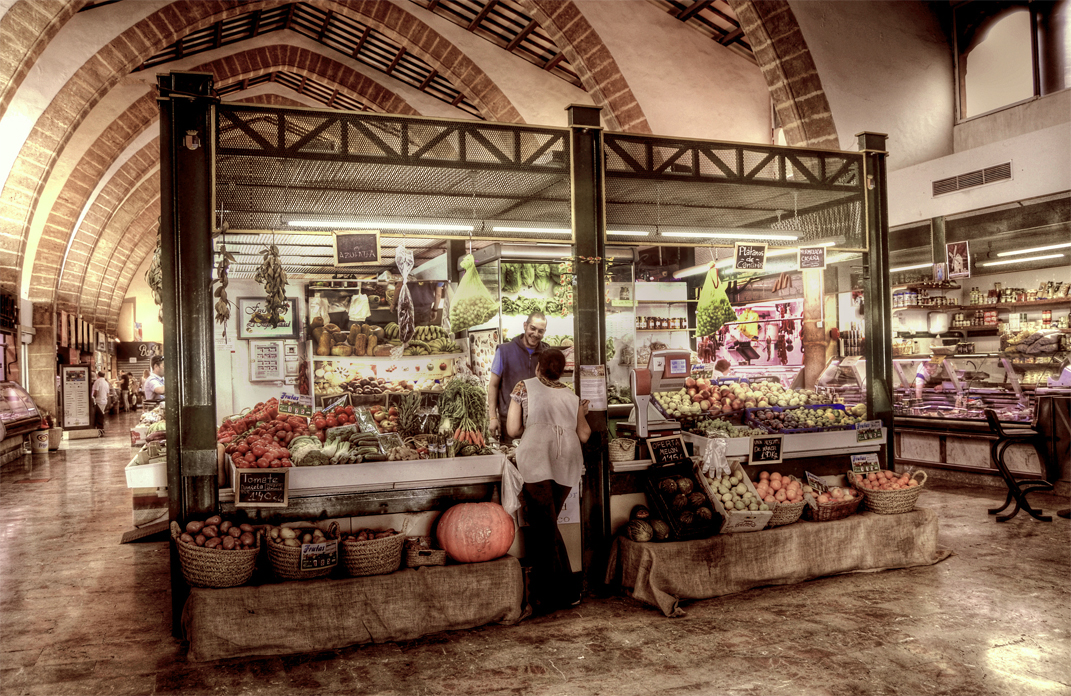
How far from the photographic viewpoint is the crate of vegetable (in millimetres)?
4371

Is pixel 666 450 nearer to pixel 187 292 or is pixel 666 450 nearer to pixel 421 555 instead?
pixel 421 555

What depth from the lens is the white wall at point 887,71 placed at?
27.3 ft

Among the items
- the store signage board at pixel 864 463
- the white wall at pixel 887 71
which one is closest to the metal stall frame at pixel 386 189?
the store signage board at pixel 864 463

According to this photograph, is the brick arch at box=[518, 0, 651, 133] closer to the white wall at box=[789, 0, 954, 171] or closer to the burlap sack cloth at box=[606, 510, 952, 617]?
the white wall at box=[789, 0, 954, 171]

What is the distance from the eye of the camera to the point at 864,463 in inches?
207

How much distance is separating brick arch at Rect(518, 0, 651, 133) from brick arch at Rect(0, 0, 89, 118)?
5437 millimetres

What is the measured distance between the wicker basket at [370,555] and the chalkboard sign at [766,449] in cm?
249

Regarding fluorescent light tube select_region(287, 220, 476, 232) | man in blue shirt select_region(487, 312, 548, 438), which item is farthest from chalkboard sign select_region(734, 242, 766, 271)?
fluorescent light tube select_region(287, 220, 476, 232)

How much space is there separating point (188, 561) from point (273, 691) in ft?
2.82

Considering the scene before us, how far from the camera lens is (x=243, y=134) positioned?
4.18 m

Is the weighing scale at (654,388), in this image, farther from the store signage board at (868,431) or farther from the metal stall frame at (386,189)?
the store signage board at (868,431)

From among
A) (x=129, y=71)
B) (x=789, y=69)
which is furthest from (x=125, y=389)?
(x=789, y=69)

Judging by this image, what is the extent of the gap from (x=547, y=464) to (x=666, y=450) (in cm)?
93

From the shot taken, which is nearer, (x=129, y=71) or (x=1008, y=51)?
(x=1008, y=51)
